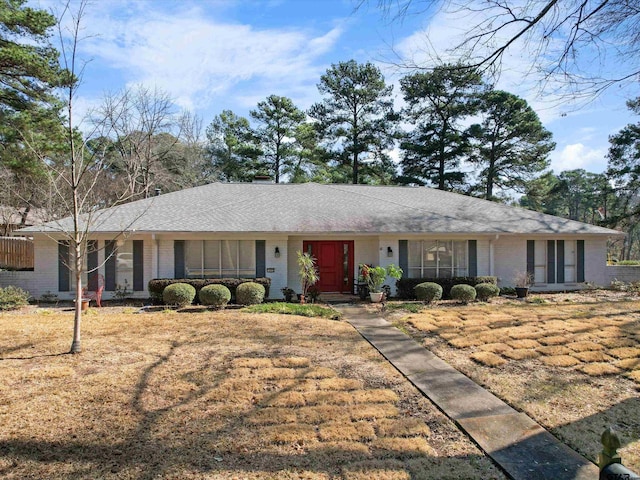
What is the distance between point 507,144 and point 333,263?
2334 centimetres

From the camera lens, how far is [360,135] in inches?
Result: 1262

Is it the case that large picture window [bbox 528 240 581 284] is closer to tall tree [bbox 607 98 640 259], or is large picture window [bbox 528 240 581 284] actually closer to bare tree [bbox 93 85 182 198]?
tall tree [bbox 607 98 640 259]

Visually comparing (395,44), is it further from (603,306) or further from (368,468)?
(603,306)

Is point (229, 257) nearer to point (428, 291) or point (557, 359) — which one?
point (428, 291)

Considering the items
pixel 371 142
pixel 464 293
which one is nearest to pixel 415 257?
pixel 464 293

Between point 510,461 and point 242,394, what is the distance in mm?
3185

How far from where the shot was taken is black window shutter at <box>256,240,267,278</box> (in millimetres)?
13969

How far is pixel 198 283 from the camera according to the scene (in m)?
12.9

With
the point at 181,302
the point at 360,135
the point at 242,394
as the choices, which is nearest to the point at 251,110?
the point at 360,135

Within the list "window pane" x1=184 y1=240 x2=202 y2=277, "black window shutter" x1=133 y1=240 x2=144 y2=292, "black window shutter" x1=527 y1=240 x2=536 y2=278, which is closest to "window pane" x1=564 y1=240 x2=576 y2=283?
"black window shutter" x1=527 y1=240 x2=536 y2=278

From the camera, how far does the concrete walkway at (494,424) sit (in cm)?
365

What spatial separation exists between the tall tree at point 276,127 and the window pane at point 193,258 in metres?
18.3

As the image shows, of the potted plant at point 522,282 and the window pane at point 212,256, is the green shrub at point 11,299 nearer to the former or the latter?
the window pane at point 212,256

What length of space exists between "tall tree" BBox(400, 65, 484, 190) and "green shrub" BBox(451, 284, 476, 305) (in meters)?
19.9
